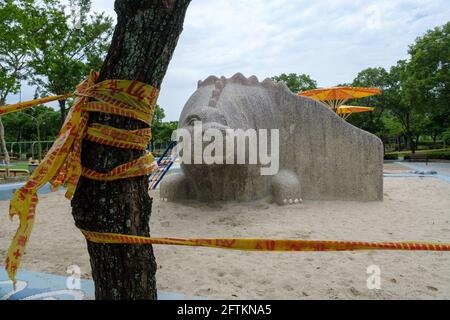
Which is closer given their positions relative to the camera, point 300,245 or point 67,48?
point 300,245

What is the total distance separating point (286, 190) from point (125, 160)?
195 inches

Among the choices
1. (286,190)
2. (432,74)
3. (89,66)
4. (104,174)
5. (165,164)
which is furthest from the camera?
(432,74)

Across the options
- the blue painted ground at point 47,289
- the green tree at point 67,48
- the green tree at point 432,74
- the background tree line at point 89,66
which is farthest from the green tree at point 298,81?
the blue painted ground at point 47,289

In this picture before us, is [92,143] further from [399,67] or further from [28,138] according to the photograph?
[28,138]

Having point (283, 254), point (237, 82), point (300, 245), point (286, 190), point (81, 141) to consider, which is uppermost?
point (237, 82)

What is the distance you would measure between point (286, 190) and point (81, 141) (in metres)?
5.04

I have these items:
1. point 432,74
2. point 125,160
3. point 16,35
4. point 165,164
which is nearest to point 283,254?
point 125,160

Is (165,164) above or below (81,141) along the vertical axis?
below

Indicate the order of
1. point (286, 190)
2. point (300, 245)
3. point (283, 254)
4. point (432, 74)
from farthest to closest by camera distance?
point (432, 74), point (286, 190), point (283, 254), point (300, 245)

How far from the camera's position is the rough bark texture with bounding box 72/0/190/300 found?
192cm

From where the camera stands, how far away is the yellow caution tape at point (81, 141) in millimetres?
1851

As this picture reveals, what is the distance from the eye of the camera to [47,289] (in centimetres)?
283

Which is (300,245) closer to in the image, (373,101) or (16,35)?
(16,35)
